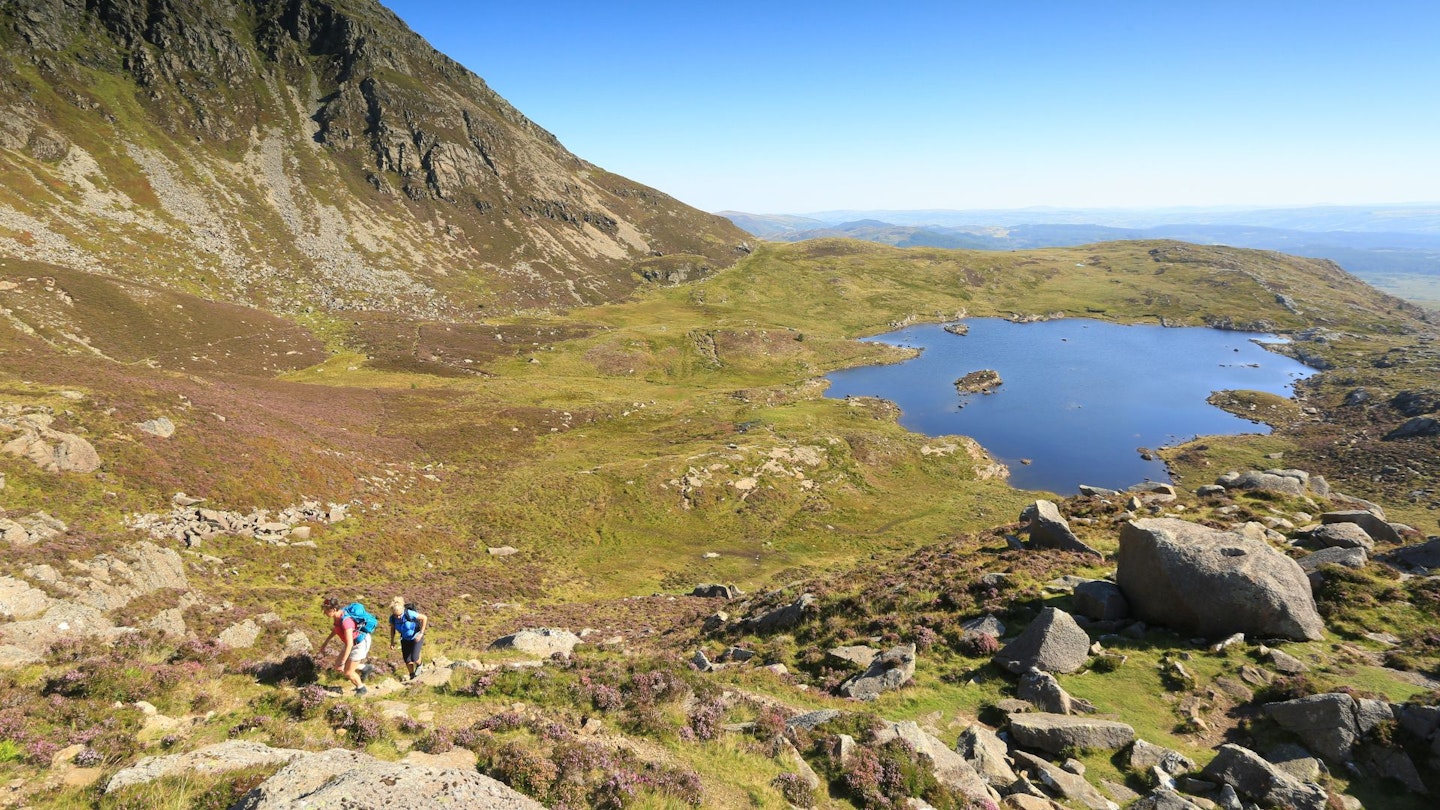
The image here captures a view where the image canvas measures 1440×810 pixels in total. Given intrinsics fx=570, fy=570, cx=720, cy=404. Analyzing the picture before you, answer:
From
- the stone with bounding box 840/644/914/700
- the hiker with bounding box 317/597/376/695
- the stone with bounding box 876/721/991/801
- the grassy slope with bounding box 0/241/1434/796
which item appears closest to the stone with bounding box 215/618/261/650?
the grassy slope with bounding box 0/241/1434/796

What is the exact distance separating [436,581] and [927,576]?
108ft

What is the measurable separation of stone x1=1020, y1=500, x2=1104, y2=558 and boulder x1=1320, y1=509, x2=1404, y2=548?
12.0m

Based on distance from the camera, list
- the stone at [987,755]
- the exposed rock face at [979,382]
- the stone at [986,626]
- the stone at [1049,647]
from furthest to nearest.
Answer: the exposed rock face at [979,382] → the stone at [986,626] → the stone at [1049,647] → the stone at [987,755]

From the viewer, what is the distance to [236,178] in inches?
5886

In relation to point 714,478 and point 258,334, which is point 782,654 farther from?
point 258,334

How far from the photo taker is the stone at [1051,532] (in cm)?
3234

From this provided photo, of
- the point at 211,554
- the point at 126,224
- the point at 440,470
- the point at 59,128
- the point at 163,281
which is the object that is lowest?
the point at 440,470

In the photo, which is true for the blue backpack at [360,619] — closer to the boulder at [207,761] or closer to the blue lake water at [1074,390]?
the boulder at [207,761]

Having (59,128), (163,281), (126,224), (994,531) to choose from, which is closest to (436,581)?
(994,531)

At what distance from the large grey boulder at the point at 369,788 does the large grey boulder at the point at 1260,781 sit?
17.6 meters

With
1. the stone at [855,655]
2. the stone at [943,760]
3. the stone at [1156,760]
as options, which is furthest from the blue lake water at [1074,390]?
the stone at [943,760]

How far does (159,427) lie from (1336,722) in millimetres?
63674

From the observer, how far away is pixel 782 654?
2612cm

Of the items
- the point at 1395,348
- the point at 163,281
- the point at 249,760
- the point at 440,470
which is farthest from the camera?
Answer: the point at 1395,348
